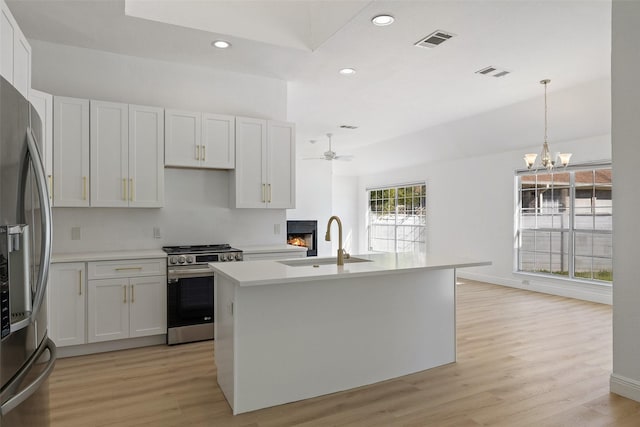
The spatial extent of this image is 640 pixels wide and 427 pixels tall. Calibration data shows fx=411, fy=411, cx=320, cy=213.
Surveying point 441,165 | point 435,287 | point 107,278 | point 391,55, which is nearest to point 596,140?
point 441,165

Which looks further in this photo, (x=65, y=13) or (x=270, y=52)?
(x=270, y=52)

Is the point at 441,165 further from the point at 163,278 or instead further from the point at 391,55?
the point at 163,278

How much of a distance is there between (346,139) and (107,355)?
245 inches

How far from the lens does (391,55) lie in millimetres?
4164

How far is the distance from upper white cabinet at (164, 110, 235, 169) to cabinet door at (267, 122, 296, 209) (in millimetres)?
461

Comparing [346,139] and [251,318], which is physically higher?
[346,139]

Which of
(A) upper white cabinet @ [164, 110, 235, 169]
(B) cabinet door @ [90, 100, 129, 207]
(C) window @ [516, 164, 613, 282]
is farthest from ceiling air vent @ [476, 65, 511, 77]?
(B) cabinet door @ [90, 100, 129, 207]

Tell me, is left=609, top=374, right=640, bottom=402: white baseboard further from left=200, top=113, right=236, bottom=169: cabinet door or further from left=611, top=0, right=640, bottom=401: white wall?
left=200, top=113, right=236, bottom=169: cabinet door

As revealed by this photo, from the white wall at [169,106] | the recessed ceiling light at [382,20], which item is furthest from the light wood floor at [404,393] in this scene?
the recessed ceiling light at [382,20]

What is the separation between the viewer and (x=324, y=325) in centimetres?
286

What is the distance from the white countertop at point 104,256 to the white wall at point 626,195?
3735mm

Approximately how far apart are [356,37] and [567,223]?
→ 4.90m

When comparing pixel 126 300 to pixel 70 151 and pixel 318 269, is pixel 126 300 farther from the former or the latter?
pixel 318 269

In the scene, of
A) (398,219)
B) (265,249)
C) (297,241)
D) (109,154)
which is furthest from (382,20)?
(398,219)
